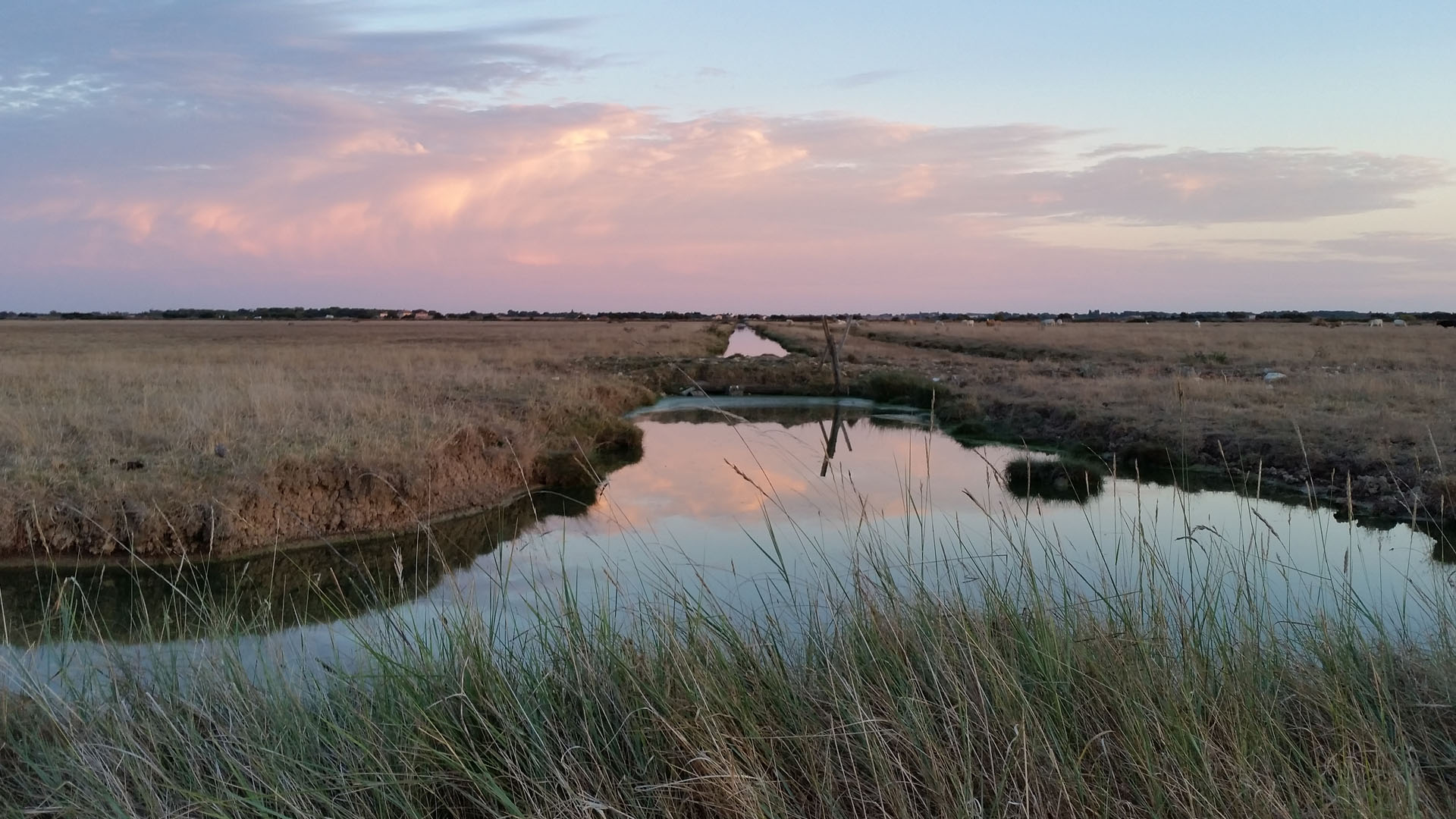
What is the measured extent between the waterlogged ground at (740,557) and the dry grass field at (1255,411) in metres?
0.79

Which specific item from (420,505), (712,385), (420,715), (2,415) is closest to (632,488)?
(420,505)

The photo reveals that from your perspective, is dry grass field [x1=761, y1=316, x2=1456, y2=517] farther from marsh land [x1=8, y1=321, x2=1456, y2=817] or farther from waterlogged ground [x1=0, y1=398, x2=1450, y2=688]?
waterlogged ground [x1=0, y1=398, x2=1450, y2=688]

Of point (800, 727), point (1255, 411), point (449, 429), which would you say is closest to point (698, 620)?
point (800, 727)

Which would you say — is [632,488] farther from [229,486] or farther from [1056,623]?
[1056,623]

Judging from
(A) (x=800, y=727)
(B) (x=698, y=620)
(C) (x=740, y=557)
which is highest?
(B) (x=698, y=620)

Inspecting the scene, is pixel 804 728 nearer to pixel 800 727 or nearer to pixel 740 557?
pixel 800 727

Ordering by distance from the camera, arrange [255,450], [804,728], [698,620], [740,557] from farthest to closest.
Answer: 1. [255,450]
2. [740,557]
3. [698,620]
4. [804,728]

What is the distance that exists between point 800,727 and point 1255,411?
16.7 metres

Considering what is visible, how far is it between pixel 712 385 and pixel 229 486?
63.1 feet

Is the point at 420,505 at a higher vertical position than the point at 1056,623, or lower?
lower

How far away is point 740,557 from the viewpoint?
9.12 metres


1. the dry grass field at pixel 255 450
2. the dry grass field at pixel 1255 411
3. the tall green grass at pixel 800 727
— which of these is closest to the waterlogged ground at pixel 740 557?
the tall green grass at pixel 800 727

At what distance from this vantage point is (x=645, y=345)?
48031mm

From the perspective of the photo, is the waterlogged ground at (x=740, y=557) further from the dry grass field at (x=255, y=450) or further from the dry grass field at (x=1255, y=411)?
the dry grass field at (x=1255, y=411)
